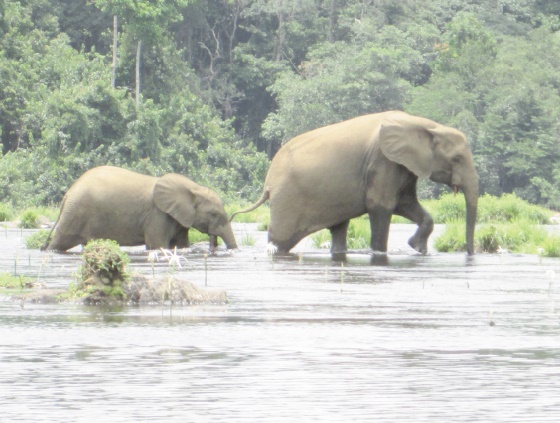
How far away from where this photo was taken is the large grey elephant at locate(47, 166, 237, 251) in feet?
78.2

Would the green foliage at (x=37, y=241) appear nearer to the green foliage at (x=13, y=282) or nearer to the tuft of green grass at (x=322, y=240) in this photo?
the tuft of green grass at (x=322, y=240)

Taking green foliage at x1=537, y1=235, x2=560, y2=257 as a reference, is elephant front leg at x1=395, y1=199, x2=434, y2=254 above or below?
above

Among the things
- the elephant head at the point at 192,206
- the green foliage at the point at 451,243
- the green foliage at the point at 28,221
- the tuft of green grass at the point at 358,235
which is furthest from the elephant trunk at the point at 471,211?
→ the green foliage at the point at 28,221

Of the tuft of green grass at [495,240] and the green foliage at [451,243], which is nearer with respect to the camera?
the tuft of green grass at [495,240]

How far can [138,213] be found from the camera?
78.7 feet

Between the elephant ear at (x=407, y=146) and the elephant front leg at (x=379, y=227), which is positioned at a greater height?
the elephant ear at (x=407, y=146)

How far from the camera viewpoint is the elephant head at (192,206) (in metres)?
23.8

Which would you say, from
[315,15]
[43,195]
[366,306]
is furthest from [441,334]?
[315,15]

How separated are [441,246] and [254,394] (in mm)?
15223

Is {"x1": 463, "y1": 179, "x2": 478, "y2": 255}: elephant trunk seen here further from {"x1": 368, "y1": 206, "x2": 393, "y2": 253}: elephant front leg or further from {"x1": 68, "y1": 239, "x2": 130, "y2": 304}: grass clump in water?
{"x1": 68, "y1": 239, "x2": 130, "y2": 304}: grass clump in water

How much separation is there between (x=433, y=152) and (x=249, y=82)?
147ft

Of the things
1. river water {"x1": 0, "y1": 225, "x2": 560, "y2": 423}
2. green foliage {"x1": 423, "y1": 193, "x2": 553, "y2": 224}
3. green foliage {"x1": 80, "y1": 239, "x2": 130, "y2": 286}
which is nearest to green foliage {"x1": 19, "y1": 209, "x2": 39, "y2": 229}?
green foliage {"x1": 423, "y1": 193, "x2": 553, "y2": 224}

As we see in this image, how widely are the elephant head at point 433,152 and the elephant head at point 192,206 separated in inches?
123

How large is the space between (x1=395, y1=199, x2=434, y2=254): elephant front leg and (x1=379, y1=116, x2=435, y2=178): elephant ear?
1.64ft
